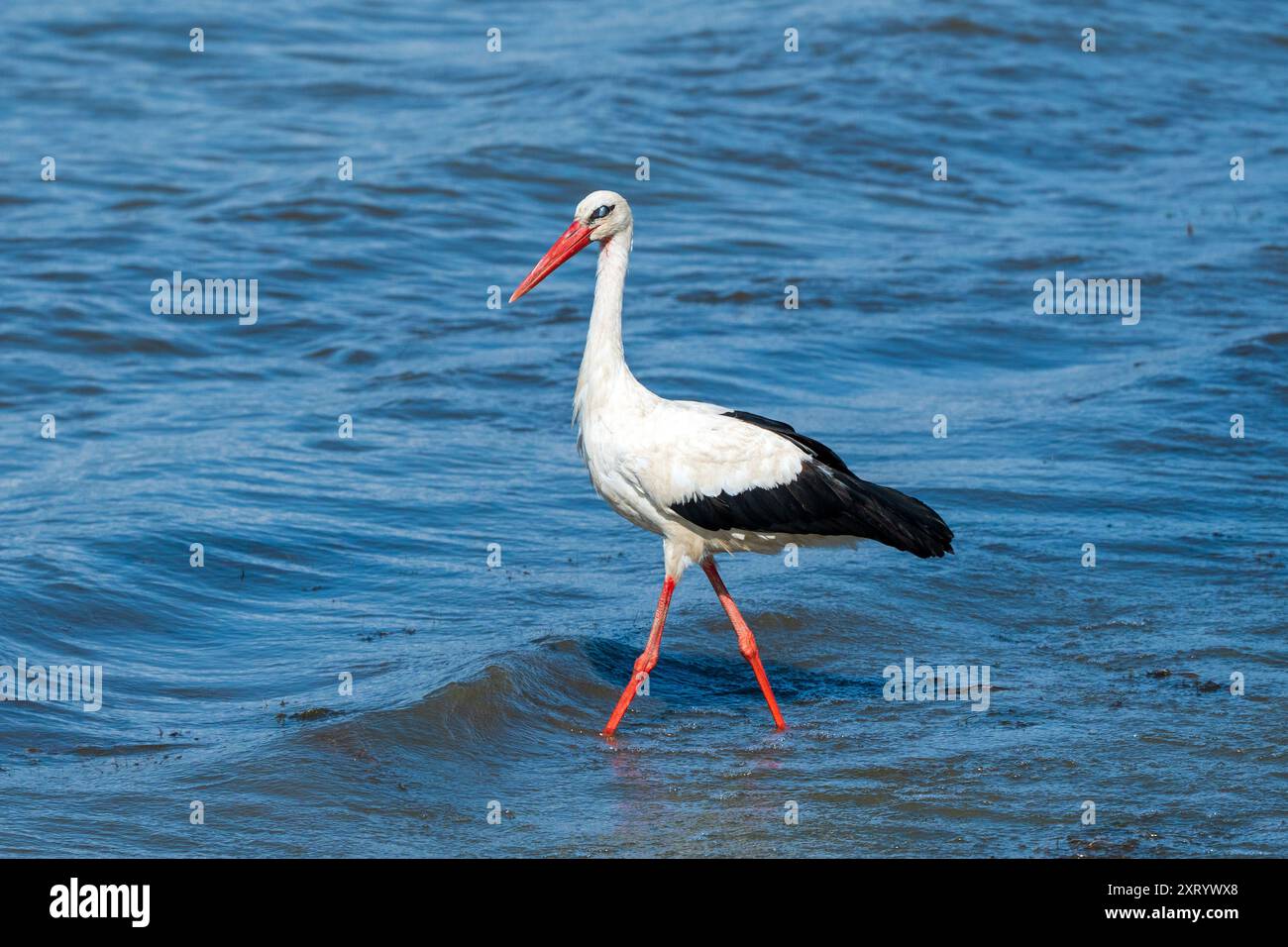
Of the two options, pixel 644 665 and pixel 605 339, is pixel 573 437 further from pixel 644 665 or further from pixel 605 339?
pixel 644 665

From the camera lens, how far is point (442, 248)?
1692 centimetres

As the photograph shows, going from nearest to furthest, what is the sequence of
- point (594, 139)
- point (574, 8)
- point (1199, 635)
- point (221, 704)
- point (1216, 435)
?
point (221, 704)
point (1199, 635)
point (1216, 435)
point (594, 139)
point (574, 8)

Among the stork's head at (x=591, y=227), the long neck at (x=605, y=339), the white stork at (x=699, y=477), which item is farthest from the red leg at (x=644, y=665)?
the stork's head at (x=591, y=227)

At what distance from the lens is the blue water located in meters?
7.09

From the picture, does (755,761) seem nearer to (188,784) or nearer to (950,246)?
(188,784)

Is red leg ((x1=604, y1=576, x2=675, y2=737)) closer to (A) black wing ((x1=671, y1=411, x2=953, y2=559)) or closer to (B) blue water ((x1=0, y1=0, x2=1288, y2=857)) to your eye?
(B) blue water ((x1=0, y1=0, x2=1288, y2=857))

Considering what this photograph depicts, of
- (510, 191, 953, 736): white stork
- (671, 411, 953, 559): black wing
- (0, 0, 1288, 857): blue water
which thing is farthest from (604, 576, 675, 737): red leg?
(671, 411, 953, 559): black wing

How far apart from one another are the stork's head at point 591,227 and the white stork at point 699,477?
1cm

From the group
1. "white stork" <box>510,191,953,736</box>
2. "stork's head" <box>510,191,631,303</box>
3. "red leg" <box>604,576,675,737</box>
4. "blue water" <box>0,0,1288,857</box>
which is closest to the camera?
"blue water" <box>0,0,1288,857</box>

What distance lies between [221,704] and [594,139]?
1257cm

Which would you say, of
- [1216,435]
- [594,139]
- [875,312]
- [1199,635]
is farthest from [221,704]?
[594,139]

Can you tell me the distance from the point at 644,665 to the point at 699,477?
0.91m

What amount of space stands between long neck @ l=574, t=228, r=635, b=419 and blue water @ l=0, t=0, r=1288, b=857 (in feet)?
4.45

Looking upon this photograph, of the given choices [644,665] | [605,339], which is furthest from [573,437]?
[644,665]
